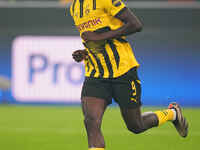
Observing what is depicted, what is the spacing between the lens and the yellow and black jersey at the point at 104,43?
4.67 m

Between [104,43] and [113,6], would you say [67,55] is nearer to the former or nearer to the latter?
[104,43]

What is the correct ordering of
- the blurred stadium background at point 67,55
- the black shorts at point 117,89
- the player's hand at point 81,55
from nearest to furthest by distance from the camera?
the black shorts at point 117,89 → the player's hand at point 81,55 → the blurred stadium background at point 67,55

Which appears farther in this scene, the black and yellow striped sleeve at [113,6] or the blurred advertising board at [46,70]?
the blurred advertising board at [46,70]

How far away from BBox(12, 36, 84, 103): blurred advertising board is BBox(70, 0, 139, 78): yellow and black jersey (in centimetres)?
763

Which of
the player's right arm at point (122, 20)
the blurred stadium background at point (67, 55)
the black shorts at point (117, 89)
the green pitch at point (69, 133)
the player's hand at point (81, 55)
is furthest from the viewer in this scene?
the blurred stadium background at point (67, 55)

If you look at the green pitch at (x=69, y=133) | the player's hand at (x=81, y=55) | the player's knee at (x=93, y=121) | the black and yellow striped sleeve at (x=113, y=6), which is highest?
the black and yellow striped sleeve at (x=113, y=6)

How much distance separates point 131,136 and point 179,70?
16.9ft

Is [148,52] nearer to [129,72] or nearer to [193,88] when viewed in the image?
[193,88]

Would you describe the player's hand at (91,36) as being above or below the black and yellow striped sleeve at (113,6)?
below

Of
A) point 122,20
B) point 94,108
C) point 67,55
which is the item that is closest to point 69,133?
point 94,108

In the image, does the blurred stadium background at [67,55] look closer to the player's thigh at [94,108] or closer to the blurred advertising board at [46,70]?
the blurred advertising board at [46,70]

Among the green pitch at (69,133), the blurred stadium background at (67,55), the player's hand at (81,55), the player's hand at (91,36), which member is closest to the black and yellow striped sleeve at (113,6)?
the player's hand at (91,36)

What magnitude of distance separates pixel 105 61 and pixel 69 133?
3522 mm

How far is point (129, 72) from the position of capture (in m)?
4.79
